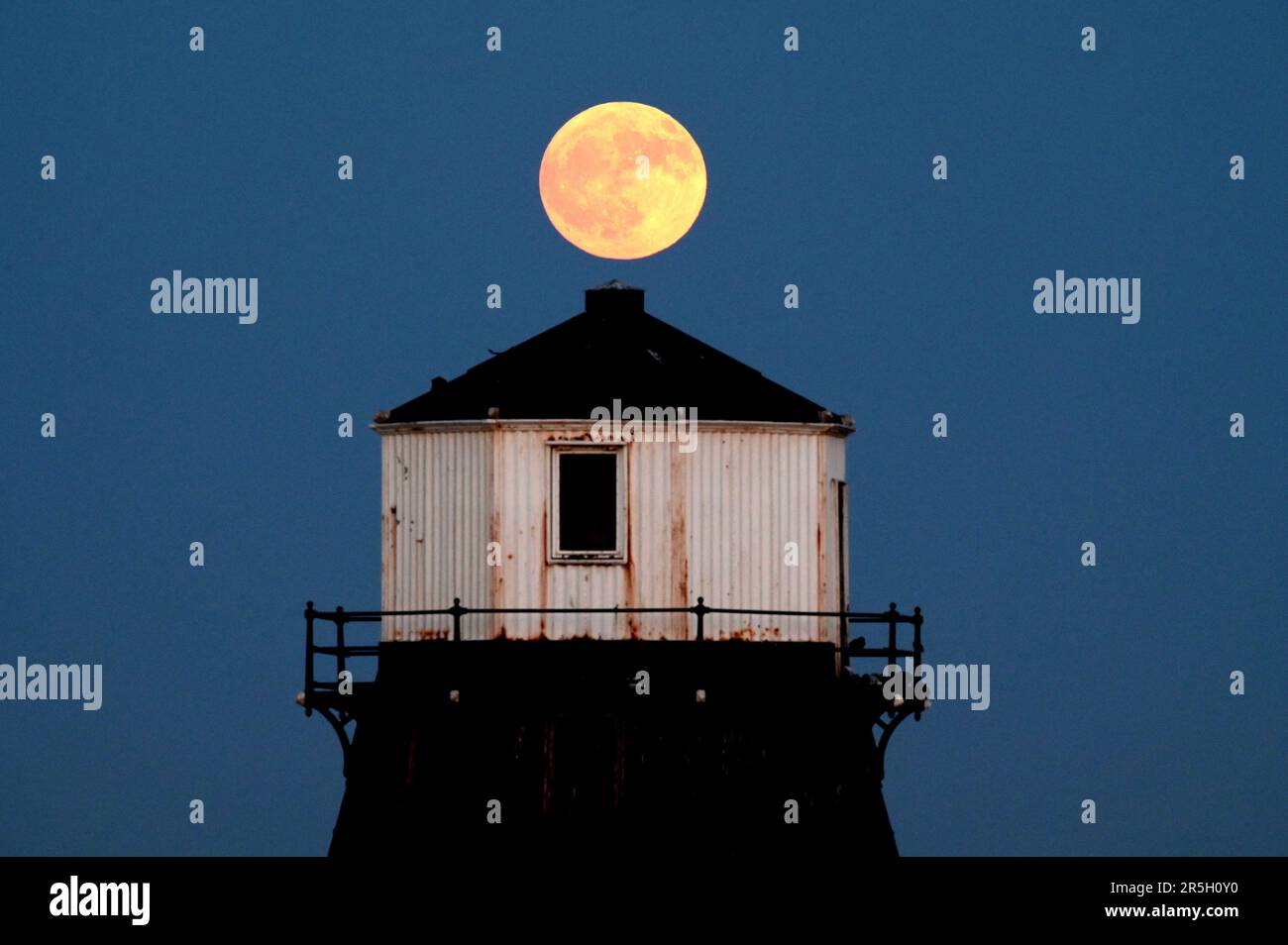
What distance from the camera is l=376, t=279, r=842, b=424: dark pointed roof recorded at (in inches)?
1439

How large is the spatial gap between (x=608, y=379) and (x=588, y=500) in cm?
168

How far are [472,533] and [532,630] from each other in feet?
4.85

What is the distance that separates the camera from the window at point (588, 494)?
3622cm

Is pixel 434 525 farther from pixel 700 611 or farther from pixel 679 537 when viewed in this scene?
pixel 700 611

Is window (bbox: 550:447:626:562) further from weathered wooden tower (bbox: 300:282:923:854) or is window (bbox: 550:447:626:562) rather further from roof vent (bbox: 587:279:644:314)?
roof vent (bbox: 587:279:644:314)

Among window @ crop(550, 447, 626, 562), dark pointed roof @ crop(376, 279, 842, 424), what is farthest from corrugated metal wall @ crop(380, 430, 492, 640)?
window @ crop(550, 447, 626, 562)

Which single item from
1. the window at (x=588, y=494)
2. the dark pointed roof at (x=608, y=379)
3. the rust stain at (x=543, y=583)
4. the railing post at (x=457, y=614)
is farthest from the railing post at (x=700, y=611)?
the railing post at (x=457, y=614)

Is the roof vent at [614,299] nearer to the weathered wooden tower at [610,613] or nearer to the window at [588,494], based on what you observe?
the weathered wooden tower at [610,613]

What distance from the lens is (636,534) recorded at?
36.0 m

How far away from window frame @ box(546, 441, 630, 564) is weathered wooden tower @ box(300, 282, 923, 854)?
0.03m

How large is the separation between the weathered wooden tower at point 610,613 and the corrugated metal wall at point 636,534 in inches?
1.1
